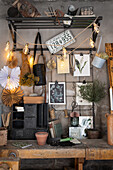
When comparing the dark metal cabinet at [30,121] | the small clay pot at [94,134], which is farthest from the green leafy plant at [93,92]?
the dark metal cabinet at [30,121]

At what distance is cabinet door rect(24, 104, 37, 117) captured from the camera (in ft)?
8.23

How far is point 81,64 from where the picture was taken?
293 cm

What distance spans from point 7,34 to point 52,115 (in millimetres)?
1737

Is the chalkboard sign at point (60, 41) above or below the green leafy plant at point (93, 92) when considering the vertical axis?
above

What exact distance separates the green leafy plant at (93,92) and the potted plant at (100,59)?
30cm

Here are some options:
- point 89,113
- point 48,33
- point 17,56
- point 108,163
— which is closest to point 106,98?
point 89,113

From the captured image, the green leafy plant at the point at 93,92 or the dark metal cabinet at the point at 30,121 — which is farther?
the green leafy plant at the point at 93,92

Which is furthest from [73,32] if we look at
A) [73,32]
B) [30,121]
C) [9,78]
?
[30,121]

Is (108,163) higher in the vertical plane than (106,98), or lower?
lower

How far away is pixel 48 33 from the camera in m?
3.03

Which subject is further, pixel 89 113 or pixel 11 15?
pixel 89 113

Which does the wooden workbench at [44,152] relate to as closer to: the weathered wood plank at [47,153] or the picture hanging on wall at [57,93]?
the weathered wood plank at [47,153]

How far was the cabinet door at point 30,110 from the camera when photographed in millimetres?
2508

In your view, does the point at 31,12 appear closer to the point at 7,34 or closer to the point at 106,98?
the point at 7,34
